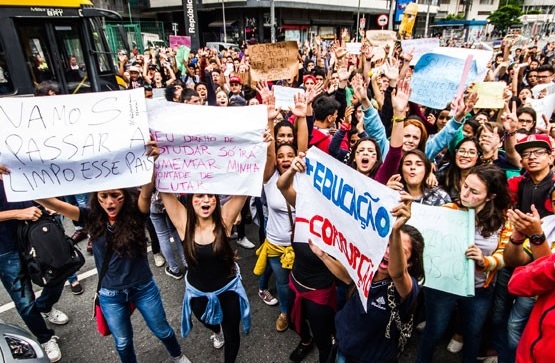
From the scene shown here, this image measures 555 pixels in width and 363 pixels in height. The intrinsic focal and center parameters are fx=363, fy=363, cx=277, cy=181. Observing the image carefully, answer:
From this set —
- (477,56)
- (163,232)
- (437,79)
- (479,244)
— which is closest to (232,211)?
(163,232)

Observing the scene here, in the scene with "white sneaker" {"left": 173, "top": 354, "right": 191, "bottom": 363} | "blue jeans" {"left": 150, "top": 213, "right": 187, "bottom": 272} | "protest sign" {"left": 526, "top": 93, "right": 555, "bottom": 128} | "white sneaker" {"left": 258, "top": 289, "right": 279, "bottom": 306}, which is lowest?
"white sneaker" {"left": 258, "top": 289, "right": 279, "bottom": 306}

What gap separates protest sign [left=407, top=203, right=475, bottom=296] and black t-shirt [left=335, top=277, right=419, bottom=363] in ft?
1.55

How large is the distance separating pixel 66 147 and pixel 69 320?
220 centimetres

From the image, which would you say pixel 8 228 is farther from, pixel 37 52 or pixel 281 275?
pixel 37 52

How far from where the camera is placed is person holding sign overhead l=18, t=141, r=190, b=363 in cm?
259

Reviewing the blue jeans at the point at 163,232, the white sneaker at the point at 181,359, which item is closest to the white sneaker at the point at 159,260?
the blue jeans at the point at 163,232

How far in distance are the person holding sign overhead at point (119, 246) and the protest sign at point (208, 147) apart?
0.26 metres

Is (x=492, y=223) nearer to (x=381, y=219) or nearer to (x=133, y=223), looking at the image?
(x=381, y=219)

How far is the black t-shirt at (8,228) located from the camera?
2865mm

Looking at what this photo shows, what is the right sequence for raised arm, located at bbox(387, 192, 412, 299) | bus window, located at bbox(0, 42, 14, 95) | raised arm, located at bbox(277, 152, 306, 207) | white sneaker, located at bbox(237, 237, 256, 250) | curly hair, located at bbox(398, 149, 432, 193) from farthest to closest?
1. bus window, located at bbox(0, 42, 14, 95)
2. white sneaker, located at bbox(237, 237, 256, 250)
3. curly hair, located at bbox(398, 149, 432, 193)
4. raised arm, located at bbox(277, 152, 306, 207)
5. raised arm, located at bbox(387, 192, 412, 299)

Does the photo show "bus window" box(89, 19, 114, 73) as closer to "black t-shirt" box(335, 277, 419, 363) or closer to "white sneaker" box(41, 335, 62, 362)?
"white sneaker" box(41, 335, 62, 362)

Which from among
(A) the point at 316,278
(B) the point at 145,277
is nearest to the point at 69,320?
(B) the point at 145,277

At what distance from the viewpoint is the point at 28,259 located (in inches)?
115

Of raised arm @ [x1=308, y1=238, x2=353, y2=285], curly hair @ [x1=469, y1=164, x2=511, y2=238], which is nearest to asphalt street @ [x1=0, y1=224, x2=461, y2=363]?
raised arm @ [x1=308, y1=238, x2=353, y2=285]
